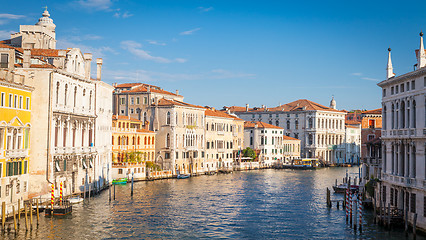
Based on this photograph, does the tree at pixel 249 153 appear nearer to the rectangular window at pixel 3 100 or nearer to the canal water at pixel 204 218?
the canal water at pixel 204 218

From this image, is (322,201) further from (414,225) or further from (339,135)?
(339,135)

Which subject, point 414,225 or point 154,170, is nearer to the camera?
point 414,225

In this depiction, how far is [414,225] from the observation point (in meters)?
20.3

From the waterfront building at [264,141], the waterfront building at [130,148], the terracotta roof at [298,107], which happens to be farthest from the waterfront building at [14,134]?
the terracotta roof at [298,107]

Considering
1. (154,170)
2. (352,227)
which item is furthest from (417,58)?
(154,170)

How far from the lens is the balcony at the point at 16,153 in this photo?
2486cm

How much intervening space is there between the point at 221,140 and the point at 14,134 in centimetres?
4348

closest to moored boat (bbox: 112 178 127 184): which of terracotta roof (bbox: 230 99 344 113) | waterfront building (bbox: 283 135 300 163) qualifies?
waterfront building (bbox: 283 135 300 163)

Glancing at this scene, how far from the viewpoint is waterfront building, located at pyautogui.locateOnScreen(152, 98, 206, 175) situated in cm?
5616

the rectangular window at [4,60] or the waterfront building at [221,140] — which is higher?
the rectangular window at [4,60]

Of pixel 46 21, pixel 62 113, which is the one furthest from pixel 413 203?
pixel 46 21

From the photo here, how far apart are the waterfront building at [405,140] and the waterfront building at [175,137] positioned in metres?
32.6

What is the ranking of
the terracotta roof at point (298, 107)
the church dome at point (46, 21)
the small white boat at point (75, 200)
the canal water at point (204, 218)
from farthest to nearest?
1. the terracotta roof at point (298, 107)
2. the church dome at point (46, 21)
3. the small white boat at point (75, 200)
4. the canal water at point (204, 218)

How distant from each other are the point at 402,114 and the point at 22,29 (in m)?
29.1
